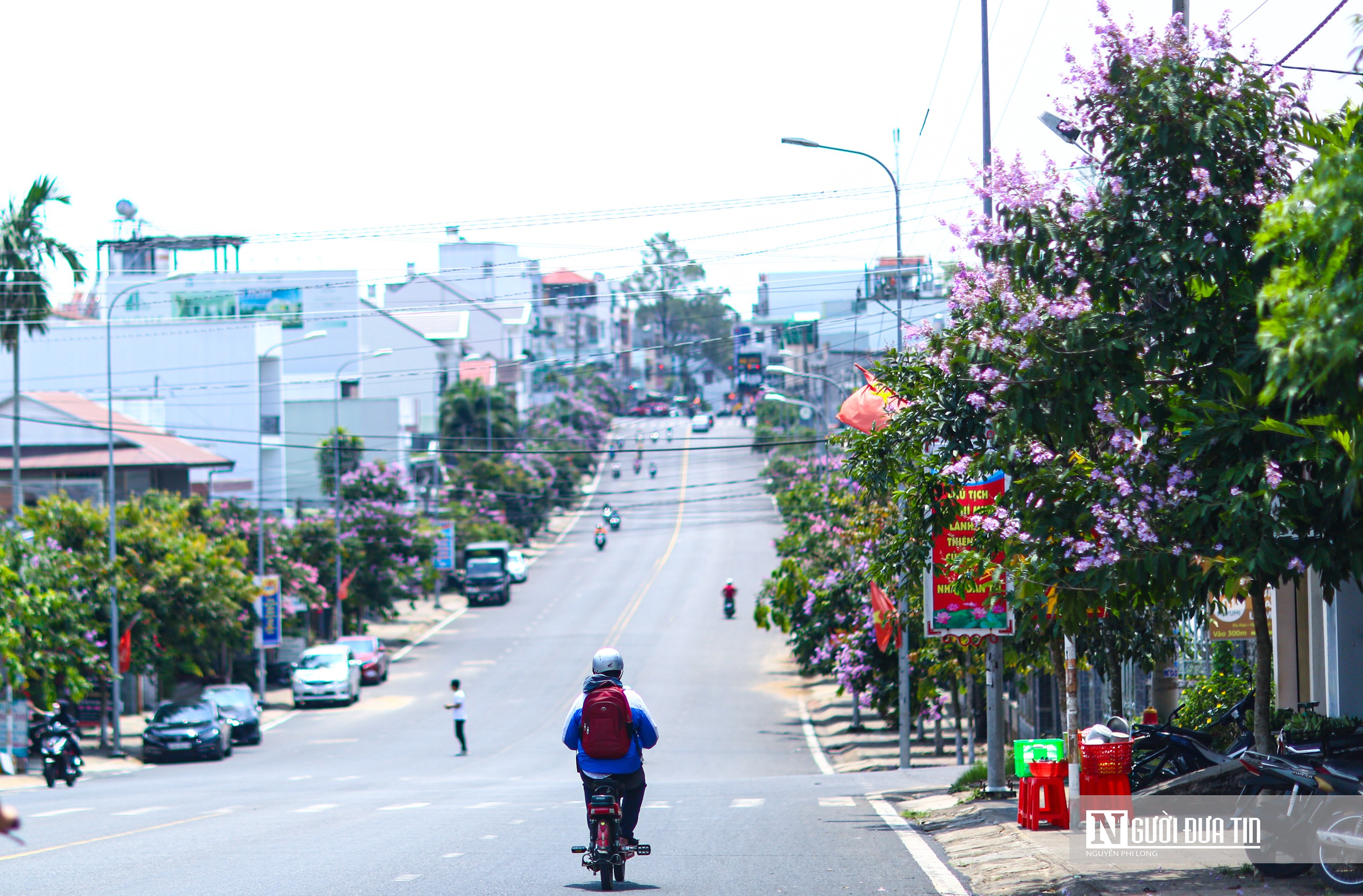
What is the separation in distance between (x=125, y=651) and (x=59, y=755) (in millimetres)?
7753

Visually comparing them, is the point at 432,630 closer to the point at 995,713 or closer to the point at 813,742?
the point at 813,742

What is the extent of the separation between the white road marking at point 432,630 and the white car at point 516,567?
344cm

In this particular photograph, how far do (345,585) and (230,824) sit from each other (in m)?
36.8

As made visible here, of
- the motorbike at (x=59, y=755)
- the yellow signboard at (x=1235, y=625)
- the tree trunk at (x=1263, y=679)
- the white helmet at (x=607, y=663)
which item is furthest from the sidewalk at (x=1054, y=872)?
the motorbike at (x=59, y=755)

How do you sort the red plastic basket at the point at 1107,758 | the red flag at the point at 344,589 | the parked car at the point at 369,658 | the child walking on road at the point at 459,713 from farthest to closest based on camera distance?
1. the red flag at the point at 344,589
2. the parked car at the point at 369,658
3. the child walking on road at the point at 459,713
4. the red plastic basket at the point at 1107,758

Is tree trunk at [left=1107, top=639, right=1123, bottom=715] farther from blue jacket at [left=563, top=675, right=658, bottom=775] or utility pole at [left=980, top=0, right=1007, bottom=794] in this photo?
blue jacket at [left=563, top=675, right=658, bottom=775]

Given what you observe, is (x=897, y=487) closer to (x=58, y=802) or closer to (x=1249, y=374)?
(x=1249, y=374)

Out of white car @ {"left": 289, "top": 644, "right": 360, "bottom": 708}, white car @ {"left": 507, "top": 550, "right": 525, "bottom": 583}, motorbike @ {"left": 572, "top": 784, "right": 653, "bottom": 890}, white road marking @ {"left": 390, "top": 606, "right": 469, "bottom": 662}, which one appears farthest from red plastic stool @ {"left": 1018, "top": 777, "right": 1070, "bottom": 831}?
white car @ {"left": 507, "top": 550, "right": 525, "bottom": 583}

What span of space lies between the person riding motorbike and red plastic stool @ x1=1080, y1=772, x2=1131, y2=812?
4413mm

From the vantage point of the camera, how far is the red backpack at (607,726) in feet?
34.0

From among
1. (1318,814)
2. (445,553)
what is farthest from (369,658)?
(1318,814)

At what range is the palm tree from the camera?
3319 centimetres

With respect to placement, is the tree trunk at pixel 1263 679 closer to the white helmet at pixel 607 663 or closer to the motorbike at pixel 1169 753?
the motorbike at pixel 1169 753

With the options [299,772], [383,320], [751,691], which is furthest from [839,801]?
[383,320]
